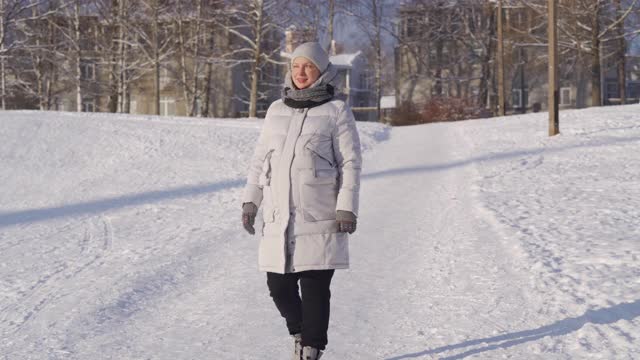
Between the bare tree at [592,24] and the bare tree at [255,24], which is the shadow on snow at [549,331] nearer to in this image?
the bare tree at [255,24]

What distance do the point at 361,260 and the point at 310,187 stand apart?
140 inches

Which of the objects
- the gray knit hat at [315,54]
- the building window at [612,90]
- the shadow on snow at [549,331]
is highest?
the building window at [612,90]

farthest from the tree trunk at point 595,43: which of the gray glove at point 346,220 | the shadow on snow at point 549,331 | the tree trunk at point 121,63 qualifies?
the gray glove at point 346,220

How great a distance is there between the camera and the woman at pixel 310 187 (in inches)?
168

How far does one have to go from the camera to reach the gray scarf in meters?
4.30

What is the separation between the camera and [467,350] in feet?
16.1

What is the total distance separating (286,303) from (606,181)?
9.24m

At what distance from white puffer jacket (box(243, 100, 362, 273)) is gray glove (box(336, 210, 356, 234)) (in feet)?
0.11

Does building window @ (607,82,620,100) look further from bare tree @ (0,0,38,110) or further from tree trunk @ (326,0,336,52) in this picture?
bare tree @ (0,0,38,110)

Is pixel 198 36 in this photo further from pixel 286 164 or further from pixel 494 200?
pixel 286 164

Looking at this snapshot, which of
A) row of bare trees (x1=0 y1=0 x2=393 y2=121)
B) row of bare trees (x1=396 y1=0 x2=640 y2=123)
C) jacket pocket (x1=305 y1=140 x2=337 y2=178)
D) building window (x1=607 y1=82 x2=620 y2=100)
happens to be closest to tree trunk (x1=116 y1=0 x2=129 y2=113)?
row of bare trees (x1=0 y1=0 x2=393 y2=121)

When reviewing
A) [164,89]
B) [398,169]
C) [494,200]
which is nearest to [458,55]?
[164,89]

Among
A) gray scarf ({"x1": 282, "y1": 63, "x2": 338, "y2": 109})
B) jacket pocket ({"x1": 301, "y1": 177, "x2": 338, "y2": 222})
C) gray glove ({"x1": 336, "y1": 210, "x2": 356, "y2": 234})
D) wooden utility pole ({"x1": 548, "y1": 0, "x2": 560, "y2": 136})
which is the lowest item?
gray glove ({"x1": 336, "y1": 210, "x2": 356, "y2": 234})

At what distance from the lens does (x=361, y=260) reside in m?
7.72
